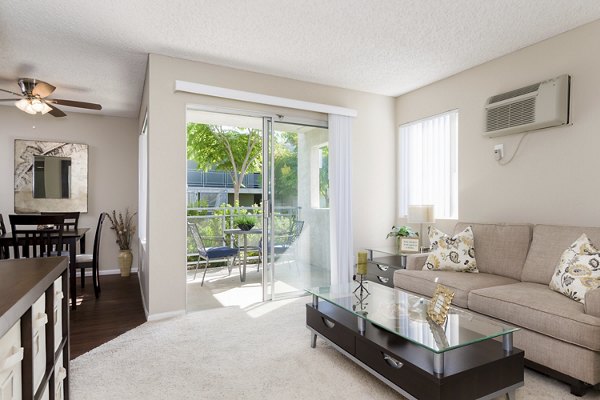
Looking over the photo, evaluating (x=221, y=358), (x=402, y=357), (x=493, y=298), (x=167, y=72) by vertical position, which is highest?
(x=167, y=72)

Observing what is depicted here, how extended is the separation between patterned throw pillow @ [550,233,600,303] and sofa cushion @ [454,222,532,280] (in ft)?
1.60

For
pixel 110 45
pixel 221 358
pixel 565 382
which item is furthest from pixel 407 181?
pixel 110 45

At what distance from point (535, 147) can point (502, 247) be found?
3.21ft

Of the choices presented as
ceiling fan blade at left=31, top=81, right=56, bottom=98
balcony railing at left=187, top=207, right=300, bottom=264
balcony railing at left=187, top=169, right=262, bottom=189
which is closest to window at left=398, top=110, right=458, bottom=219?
balcony railing at left=187, top=207, right=300, bottom=264

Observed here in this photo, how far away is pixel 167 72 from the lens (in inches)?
138

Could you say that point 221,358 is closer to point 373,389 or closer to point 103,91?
point 373,389

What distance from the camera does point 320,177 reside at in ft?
14.8

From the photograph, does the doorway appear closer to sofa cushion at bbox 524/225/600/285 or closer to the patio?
the patio

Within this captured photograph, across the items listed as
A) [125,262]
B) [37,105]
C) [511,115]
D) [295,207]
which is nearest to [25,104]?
[37,105]

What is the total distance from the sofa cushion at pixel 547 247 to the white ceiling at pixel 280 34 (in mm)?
1683

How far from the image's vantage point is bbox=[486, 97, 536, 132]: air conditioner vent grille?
318cm

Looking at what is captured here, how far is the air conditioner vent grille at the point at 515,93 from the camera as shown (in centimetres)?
318

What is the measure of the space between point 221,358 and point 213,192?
6.35 m

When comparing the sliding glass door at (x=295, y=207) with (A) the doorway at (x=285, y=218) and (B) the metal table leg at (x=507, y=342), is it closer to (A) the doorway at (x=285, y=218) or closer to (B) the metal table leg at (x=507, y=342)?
(A) the doorway at (x=285, y=218)
